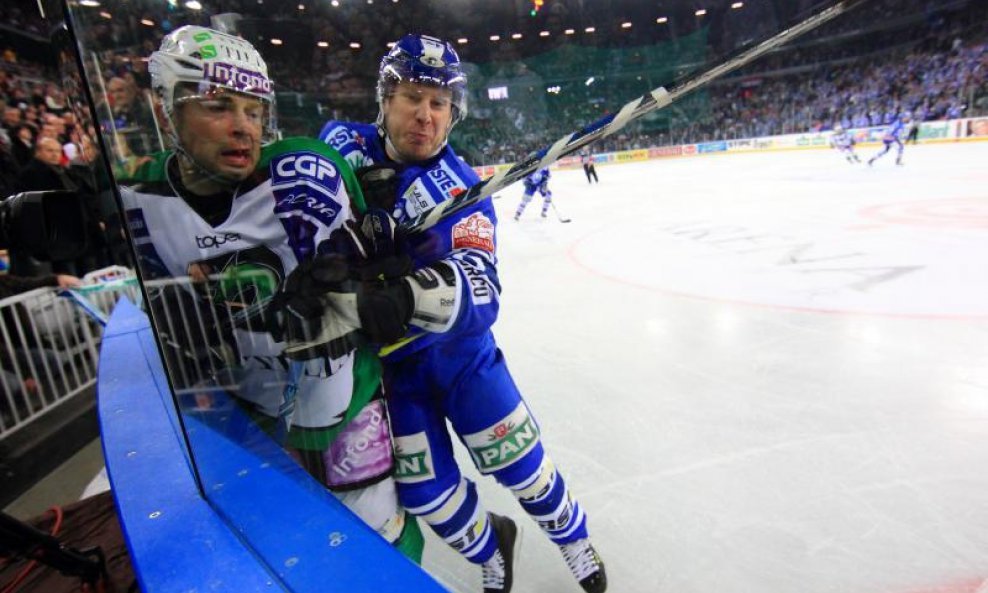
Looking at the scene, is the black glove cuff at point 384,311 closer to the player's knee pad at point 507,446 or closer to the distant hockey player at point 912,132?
the player's knee pad at point 507,446

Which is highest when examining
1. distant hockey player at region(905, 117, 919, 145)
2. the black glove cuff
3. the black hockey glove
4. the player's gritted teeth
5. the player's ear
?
the player's ear

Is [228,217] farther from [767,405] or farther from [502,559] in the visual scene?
[767,405]

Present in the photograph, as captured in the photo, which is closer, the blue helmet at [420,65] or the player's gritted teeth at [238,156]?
the player's gritted teeth at [238,156]

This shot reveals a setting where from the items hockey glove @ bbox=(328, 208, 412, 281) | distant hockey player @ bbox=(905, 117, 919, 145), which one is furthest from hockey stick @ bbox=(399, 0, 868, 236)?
distant hockey player @ bbox=(905, 117, 919, 145)

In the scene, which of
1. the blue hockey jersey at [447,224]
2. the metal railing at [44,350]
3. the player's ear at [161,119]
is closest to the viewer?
the player's ear at [161,119]

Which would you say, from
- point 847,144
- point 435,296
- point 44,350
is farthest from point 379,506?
point 847,144

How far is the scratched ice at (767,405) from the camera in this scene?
1.33 metres

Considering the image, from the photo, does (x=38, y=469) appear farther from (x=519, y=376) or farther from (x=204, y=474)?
(x=204, y=474)

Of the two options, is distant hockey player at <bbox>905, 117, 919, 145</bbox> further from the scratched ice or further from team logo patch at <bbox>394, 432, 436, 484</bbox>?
team logo patch at <bbox>394, 432, 436, 484</bbox>

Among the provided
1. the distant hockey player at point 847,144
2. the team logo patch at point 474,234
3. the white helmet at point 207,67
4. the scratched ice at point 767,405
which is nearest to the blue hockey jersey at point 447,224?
the team logo patch at point 474,234

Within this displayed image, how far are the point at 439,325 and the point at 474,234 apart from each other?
9.3 inches

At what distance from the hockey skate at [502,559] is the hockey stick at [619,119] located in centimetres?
92

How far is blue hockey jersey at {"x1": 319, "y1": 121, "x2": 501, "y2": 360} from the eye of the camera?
0.87 meters

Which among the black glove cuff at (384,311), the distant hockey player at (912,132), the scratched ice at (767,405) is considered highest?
the black glove cuff at (384,311)
